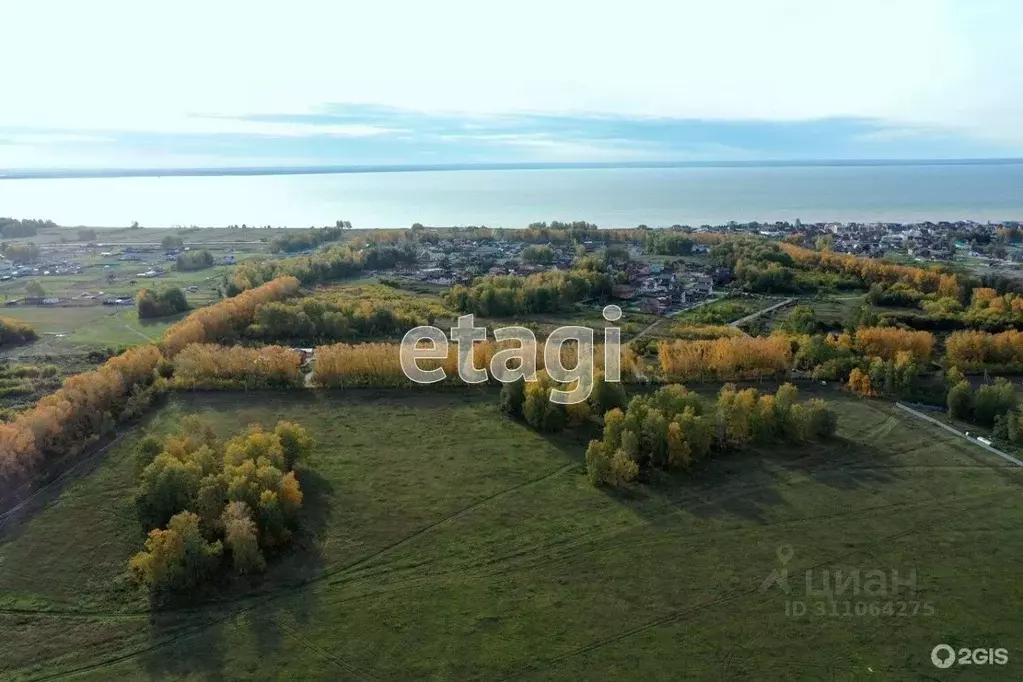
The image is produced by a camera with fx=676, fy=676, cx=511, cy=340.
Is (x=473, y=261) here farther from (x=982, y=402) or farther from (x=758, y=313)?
(x=982, y=402)

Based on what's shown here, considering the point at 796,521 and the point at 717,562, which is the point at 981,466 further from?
the point at 717,562

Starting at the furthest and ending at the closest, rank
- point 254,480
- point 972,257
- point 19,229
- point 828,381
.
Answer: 1. point 19,229
2. point 972,257
3. point 828,381
4. point 254,480

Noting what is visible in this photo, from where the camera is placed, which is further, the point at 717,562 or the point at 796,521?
the point at 796,521

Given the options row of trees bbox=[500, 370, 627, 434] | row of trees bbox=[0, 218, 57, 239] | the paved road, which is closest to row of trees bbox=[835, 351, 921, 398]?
row of trees bbox=[500, 370, 627, 434]

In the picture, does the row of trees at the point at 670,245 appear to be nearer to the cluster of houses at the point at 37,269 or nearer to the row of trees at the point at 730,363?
the row of trees at the point at 730,363

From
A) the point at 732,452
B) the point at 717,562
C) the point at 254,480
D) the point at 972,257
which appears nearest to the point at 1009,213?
the point at 972,257

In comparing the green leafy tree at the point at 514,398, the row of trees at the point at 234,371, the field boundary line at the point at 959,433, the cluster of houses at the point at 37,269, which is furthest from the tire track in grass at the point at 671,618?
the cluster of houses at the point at 37,269
